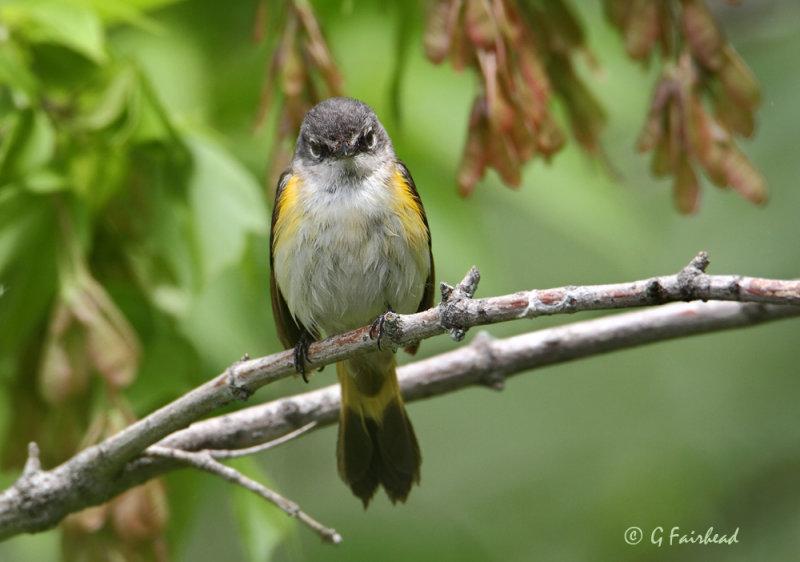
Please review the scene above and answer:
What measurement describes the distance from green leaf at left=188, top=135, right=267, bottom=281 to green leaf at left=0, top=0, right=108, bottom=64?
0.54 m

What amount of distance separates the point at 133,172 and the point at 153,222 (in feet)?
0.84

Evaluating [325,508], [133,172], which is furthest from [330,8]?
Answer: [325,508]

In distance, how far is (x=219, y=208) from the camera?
332cm

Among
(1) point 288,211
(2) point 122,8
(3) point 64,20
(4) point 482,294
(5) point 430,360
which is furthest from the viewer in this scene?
(4) point 482,294

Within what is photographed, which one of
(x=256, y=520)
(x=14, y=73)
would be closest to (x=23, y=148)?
(x=14, y=73)

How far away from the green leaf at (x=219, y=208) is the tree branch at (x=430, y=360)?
0.45 meters

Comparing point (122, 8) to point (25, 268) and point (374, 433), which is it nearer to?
point (25, 268)

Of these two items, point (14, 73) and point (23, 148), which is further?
point (23, 148)

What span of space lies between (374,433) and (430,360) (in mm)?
412

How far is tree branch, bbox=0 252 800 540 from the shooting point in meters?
2.11

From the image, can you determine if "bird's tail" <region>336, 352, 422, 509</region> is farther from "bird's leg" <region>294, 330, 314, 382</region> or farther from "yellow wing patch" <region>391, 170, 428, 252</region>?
"yellow wing patch" <region>391, 170, 428, 252</region>

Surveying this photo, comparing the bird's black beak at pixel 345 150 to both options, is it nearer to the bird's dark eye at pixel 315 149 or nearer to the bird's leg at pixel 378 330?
the bird's dark eye at pixel 315 149

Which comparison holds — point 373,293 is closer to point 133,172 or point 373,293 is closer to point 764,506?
point 133,172

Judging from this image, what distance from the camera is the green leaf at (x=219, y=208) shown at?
3.18m
